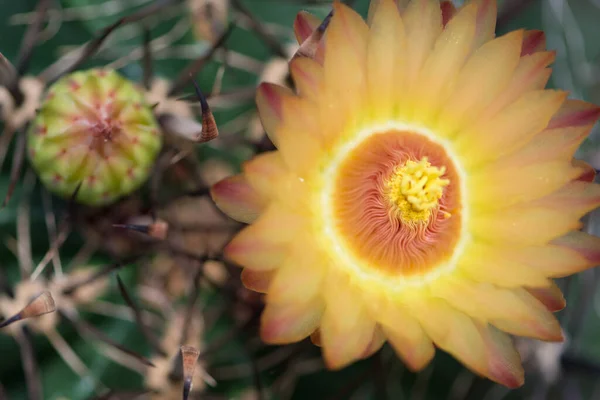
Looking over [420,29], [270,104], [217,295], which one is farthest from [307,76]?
[217,295]

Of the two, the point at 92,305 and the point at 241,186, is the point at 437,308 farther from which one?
the point at 92,305

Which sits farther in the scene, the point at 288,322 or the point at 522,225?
the point at 522,225

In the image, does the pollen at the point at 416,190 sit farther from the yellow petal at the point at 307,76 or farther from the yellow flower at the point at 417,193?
the yellow petal at the point at 307,76

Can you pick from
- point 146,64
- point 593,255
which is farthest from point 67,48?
point 593,255

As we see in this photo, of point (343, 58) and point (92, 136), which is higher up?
point (343, 58)

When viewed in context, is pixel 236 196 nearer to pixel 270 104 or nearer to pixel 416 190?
pixel 270 104

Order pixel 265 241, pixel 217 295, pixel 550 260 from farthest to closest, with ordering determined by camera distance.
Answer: pixel 217 295 < pixel 550 260 < pixel 265 241

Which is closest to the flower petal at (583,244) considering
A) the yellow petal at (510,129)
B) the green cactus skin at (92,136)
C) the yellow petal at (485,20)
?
the yellow petal at (510,129)

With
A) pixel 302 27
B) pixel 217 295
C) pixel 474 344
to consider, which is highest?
pixel 302 27
